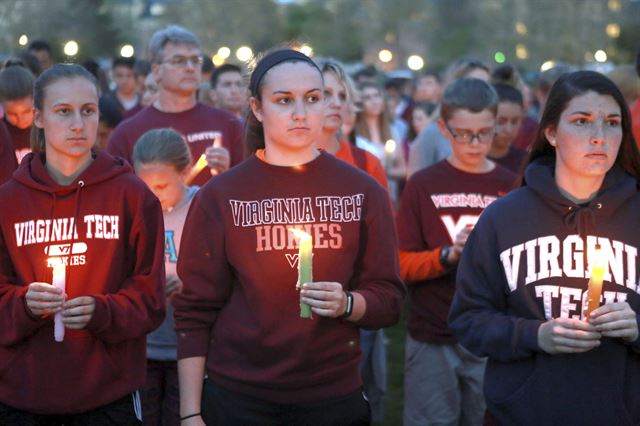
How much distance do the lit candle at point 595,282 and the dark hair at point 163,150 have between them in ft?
9.40

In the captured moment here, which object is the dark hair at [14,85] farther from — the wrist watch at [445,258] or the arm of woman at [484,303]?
the arm of woman at [484,303]

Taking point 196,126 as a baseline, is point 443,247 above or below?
below

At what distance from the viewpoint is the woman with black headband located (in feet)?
13.9

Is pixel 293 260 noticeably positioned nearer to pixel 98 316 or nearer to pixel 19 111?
pixel 98 316

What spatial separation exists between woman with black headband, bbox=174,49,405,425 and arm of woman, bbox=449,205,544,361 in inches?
10.5

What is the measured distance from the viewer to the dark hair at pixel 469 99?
20.9 feet

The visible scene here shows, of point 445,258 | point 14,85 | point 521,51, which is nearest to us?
point 445,258

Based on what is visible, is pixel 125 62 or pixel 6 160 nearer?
pixel 6 160

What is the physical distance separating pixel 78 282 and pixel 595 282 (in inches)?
84.4

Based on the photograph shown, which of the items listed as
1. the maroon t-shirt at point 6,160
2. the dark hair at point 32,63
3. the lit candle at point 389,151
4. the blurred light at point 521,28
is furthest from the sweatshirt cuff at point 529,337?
the blurred light at point 521,28

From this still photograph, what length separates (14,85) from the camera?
7.40 m

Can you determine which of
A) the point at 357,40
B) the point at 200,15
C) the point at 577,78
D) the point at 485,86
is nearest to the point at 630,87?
the point at 485,86

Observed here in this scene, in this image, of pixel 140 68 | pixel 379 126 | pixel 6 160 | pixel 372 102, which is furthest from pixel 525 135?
pixel 6 160

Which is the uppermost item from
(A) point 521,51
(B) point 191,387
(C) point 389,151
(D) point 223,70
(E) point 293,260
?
(A) point 521,51
